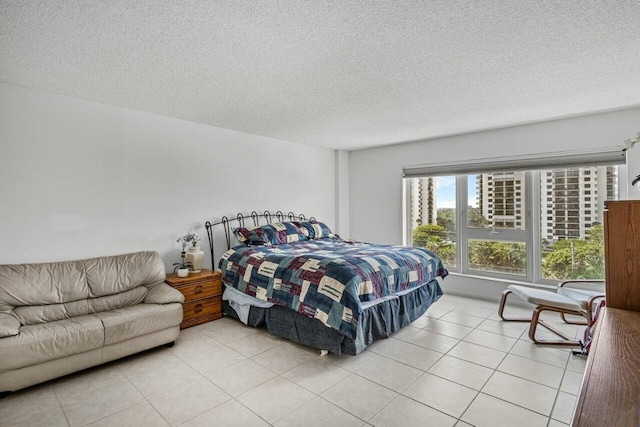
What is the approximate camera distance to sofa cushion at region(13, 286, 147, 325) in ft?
8.79

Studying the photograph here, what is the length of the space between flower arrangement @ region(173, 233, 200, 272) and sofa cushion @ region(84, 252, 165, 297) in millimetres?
358

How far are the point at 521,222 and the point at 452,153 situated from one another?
1.32 meters

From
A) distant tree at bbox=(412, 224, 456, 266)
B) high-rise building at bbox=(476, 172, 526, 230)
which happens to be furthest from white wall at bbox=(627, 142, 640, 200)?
distant tree at bbox=(412, 224, 456, 266)

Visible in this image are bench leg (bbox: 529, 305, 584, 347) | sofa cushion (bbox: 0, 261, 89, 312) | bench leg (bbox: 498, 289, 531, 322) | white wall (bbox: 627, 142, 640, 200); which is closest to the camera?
sofa cushion (bbox: 0, 261, 89, 312)

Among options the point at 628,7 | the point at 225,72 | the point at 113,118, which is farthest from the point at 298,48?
the point at 113,118

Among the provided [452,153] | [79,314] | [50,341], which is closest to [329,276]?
[50,341]

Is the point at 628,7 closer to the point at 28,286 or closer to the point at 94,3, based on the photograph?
the point at 94,3

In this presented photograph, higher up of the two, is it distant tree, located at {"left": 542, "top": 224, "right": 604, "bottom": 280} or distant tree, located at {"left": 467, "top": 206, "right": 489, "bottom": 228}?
distant tree, located at {"left": 467, "top": 206, "right": 489, "bottom": 228}

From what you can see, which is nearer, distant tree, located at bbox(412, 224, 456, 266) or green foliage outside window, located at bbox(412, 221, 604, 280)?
green foliage outside window, located at bbox(412, 221, 604, 280)

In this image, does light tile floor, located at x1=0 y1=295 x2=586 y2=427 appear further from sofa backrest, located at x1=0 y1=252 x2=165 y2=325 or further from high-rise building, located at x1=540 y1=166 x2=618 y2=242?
high-rise building, located at x1=540 y1=166 x2=618 y2=242

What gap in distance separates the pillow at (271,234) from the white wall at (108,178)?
1.53 feet

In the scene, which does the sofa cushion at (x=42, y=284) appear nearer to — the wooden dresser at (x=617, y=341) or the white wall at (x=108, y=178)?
the white wall at (x=108, y=178)

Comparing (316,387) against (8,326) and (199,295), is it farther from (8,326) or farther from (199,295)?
(8,326)

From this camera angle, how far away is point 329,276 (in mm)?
2898
